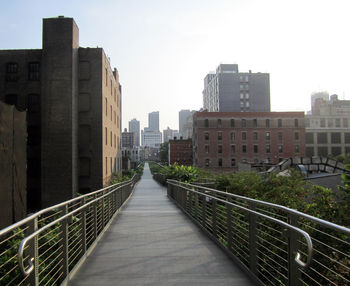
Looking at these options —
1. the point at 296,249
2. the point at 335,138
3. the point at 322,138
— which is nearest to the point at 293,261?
the point at 296,249

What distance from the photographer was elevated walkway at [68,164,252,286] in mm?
4594

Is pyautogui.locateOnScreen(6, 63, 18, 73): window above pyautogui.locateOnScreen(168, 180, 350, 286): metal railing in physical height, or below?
above

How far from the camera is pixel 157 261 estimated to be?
539cm

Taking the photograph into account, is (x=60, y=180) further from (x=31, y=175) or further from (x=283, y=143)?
(x=283, y=143)

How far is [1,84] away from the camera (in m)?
32.3

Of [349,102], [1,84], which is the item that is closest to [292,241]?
[1,84]

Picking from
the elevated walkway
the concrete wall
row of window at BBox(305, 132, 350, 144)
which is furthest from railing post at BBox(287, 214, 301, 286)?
row of window at BBox(305, 132, 350, 144)

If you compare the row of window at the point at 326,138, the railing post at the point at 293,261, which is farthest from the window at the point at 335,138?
the railing post at the point at 293,261

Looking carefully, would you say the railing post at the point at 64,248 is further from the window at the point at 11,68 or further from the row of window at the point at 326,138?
the row of window at the point at 326,138

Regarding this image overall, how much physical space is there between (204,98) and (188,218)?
127 m

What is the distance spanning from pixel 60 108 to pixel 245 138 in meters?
46.7

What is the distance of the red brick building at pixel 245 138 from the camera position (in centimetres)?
6869

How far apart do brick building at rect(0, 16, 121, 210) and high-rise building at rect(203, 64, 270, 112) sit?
72628mm

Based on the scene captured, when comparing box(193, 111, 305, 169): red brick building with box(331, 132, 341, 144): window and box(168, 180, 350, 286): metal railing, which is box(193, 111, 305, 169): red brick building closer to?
box(331, 132, 341, 144): window
